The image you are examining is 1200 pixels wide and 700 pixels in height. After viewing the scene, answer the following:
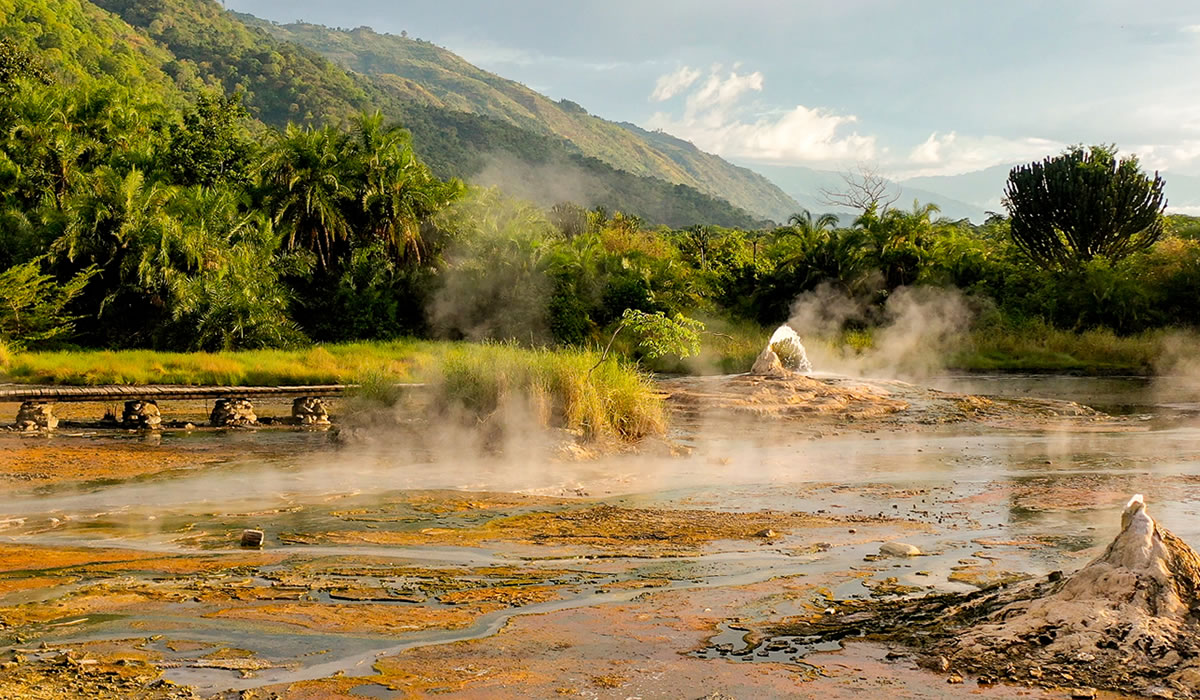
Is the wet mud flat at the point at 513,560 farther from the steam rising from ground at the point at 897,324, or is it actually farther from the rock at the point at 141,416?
the steam rising from ground at the point at 897,324

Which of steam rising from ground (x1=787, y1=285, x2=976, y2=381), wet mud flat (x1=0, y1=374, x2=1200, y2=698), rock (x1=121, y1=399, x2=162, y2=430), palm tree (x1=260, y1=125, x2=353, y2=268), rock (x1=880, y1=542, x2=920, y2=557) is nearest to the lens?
wet mud flat (x1=0, y1=374, x2=1200, y2=698)

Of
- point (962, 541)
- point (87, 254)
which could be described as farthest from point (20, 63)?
point (962, 541)

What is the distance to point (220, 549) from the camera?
771 centimetres

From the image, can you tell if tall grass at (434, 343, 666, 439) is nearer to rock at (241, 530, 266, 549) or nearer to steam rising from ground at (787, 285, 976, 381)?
rock at (241, 530, 266, 549)

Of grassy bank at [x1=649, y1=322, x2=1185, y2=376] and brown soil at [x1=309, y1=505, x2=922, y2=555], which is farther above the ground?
grassy bank at [x1=649, y1=322, x2=1185, y2=376]

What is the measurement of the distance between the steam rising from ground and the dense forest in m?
0.30

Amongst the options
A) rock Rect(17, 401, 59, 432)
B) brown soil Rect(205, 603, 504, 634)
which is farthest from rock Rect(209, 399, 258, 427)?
brown soil Rect(205, 603, 504, 634)

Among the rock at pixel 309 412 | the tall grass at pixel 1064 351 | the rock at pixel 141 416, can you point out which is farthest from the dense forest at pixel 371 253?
the rock at pixel 141 416

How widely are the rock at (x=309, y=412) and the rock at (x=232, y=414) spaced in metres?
0.70

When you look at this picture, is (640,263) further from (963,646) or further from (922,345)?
(963,646)

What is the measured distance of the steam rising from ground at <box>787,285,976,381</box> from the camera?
2969 centimetres

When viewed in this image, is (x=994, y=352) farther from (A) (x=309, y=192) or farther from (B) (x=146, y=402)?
(B) (x=146, y=402)

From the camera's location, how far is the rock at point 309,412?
59.5 feet

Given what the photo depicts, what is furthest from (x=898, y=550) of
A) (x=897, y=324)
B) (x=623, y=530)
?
(x=897, y=324)
